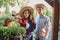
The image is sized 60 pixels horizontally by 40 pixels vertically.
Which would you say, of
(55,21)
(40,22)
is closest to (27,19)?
(40,22)

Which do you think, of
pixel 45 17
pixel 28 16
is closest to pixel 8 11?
pixel 28 16

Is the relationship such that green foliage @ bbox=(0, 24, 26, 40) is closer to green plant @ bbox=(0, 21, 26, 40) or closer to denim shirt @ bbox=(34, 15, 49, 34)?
green plant @ bbox=(0, 21, 26, 40)

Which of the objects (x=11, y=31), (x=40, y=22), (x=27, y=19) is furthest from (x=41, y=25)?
(x=11, y=31)

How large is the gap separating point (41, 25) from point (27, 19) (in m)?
0.13

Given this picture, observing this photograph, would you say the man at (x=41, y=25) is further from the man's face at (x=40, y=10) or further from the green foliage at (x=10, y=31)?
the green foliage at (x=10, y=31)

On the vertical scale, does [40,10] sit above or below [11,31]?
above

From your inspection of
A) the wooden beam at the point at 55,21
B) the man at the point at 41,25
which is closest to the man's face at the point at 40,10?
the man at the point at 41,25

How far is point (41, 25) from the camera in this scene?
4.66 ft

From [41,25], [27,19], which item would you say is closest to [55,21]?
[41,25]

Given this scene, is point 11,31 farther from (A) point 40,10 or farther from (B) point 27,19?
(A) point 40,10

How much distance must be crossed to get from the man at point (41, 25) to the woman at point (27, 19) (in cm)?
4

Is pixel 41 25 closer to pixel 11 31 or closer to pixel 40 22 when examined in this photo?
pixel 40 22

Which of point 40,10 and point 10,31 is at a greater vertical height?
point 40,10

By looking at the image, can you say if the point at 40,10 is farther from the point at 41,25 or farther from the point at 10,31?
the point at 10,31
